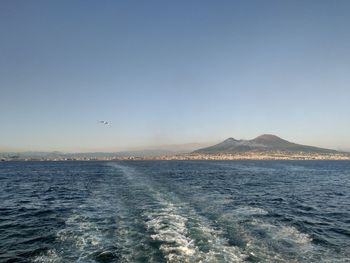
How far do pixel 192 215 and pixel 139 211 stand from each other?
5468mm

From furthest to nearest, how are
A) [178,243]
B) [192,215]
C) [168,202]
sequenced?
[168,202]
[192,215]
[178,243]

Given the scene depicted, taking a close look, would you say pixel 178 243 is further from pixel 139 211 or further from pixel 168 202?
pixel 168 202

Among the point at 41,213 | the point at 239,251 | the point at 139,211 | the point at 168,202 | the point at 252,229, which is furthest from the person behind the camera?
the point at 168,202

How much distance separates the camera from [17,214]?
3356cm

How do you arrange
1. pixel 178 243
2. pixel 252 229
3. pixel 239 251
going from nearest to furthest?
1. pixel 239 251
2. pixel 178 243
3. pixel 252 229

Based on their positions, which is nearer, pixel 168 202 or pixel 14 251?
pixel 14 251

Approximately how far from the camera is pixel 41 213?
111ft

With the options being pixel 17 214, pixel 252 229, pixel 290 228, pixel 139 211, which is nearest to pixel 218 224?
pixel 252 229

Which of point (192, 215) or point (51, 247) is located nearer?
point (51, 247)

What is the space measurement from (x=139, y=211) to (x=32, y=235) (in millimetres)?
10152

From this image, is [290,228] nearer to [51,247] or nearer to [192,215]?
[192,215]

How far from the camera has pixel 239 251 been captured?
19.0m

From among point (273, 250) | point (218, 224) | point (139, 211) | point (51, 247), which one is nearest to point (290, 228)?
point (218, 224)

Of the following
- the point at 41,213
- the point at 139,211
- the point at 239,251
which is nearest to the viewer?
the point at 239,251
